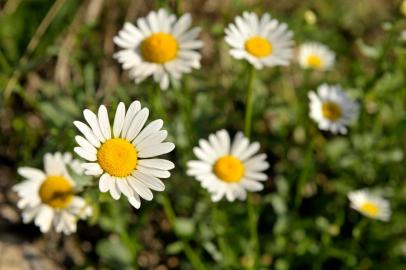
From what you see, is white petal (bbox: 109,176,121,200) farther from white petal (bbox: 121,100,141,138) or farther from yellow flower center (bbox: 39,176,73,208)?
yellow flower center (bbox: 39,176,73,208)

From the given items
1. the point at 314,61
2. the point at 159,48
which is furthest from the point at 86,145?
the point at 314,61

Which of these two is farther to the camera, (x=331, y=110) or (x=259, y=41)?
(x=331, y=110)

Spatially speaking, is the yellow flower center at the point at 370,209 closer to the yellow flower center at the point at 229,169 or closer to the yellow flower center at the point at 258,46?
the yellow flower center at the point at 229,169

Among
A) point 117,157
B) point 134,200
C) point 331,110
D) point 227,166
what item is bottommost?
point 134,200

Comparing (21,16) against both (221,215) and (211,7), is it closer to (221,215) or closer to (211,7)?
(211,7)

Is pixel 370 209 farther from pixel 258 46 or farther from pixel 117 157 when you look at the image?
pixel 117 157

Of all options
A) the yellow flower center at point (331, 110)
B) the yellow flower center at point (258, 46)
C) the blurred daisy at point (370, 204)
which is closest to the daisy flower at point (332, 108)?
the yellow flower center at point (331, 110)
